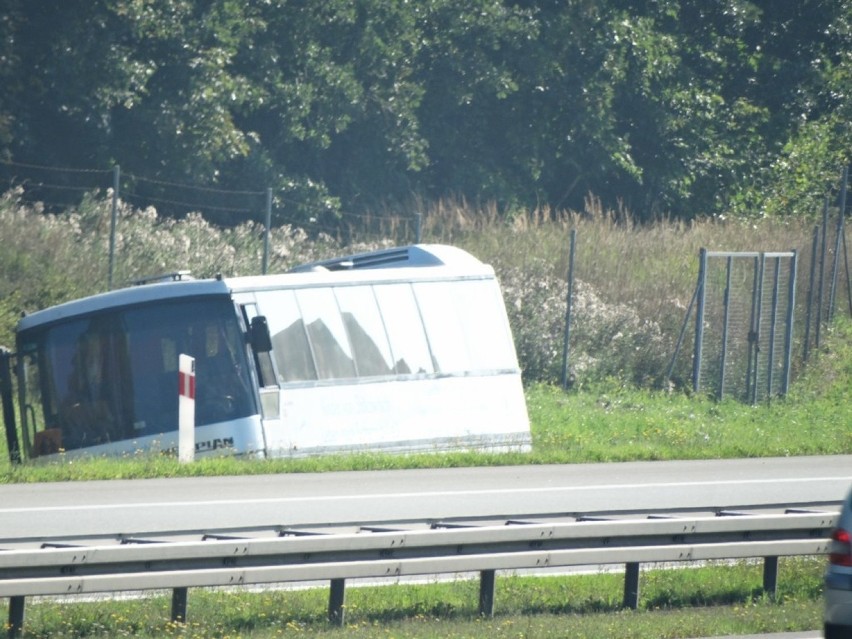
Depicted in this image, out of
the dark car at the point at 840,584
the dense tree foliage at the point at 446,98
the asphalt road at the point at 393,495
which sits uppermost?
the dense tree foliage at the point at 446,98

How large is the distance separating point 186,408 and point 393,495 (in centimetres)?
285

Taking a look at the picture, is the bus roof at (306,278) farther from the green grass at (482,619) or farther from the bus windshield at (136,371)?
the green grass at (482,619)

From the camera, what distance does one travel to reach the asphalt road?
12633 mm

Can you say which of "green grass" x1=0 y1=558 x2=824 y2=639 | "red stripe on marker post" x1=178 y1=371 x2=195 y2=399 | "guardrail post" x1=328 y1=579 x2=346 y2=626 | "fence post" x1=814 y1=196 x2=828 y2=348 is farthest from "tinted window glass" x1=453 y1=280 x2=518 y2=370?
"fence post" x1=814 y1=196 x2=828 y2=348

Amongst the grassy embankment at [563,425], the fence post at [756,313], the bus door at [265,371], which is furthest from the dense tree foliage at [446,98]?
the bus door at [265,371]

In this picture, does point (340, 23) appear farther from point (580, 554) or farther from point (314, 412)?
point (580, 554)

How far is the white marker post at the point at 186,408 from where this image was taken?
1583 centimetres

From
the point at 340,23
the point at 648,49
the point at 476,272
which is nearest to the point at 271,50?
the point at 340,23

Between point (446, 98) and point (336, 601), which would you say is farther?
point (446, 98)

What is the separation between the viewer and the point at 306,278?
17625 millimetres

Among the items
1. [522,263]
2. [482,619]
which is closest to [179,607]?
[482,619]

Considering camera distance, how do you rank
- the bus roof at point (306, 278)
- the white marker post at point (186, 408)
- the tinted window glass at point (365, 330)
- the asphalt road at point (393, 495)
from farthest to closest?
the tinted window glass at point (365, 330)
the bus roof at point (306, 278)
the white marker post at point (186, 408)
the asphalt road at point (393, 495)

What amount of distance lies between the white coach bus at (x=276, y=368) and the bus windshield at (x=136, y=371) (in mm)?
15

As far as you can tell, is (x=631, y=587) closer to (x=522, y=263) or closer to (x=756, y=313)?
(x=756, y=313)
